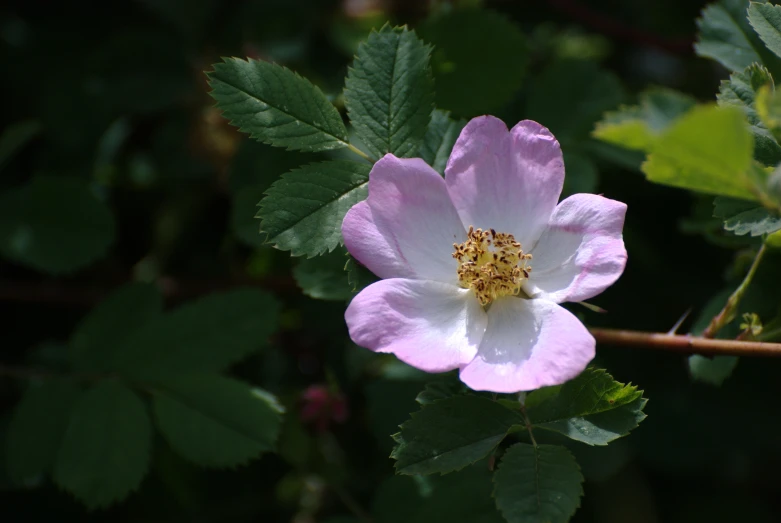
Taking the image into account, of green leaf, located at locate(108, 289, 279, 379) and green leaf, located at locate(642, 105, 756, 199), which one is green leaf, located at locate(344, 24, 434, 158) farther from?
green leaf, located at locate(108, 289, 279, 379)

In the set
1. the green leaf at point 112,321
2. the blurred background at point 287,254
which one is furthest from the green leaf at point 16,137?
the green leaf at point 112,321

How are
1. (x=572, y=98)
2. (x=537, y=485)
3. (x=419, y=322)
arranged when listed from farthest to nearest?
(x=572, y=98), (x=419, y=322), (x=537, y=485)

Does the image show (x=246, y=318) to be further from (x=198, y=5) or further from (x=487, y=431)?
(x=198, y=5)

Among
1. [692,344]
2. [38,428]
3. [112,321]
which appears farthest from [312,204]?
[38,428]

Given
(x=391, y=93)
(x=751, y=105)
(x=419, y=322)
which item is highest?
(x=751, y=105)

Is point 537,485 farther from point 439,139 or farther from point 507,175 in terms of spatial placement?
point 439,139

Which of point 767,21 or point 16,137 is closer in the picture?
point 767,21
